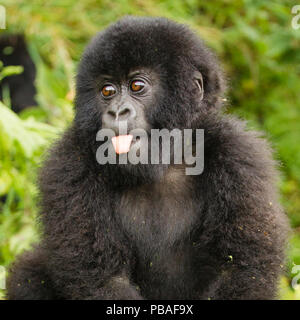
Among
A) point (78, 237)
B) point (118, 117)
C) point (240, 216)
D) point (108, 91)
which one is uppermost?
point (108, 91)

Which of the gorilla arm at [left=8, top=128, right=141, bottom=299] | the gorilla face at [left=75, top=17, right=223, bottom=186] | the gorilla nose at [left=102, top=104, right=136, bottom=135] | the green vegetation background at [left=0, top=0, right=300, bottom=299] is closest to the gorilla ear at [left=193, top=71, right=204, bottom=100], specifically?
the gorilla face at [left=75, top=17, right=223, bottom=186]

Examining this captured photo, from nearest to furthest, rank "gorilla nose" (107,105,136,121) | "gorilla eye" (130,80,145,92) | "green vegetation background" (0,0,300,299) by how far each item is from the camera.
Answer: "gorilla nose" (107,105,136,121)
"gorilla eye" (130,80,145,92)
"green vegetation background" (0,0,300,299)

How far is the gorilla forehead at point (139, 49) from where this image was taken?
3.35 m

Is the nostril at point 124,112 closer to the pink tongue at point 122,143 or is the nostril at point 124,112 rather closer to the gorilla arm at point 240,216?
the pink tongue at point 122,143

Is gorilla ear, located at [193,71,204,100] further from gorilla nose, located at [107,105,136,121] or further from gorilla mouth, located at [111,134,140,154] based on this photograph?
gorilla mouth, located at [111,134,140,154]

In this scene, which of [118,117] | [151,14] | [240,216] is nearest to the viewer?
[240,216]

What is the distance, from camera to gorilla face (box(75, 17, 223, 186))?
11.0ft

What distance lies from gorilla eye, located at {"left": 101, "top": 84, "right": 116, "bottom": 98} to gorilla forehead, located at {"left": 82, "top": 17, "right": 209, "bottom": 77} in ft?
0.28

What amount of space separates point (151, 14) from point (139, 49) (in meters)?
3.17

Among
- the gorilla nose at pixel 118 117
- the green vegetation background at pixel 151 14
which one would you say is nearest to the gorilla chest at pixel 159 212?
the gorilla nose at pixel 118 117

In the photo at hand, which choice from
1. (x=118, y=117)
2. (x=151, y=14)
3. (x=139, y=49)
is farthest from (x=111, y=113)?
(x=151, y=14)

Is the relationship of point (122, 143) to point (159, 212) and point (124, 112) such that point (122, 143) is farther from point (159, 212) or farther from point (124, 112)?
point (159, 212)

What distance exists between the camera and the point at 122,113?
3.32 metres
